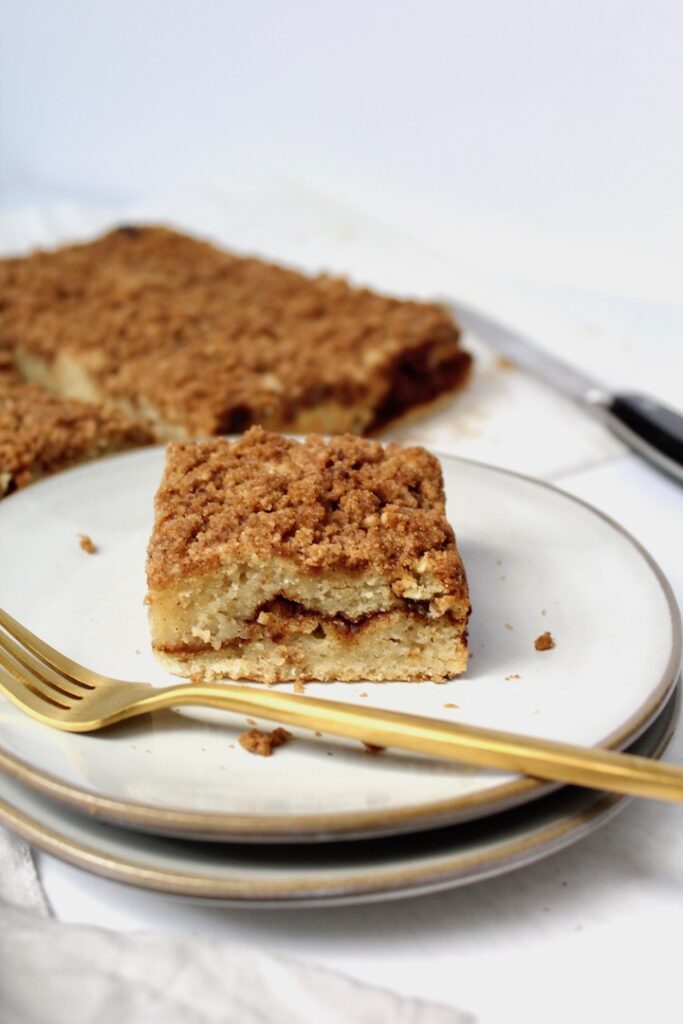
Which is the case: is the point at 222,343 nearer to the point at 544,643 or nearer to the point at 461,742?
the point at 544,643

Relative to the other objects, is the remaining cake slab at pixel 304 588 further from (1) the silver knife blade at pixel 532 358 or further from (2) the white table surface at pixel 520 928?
(1) the silver knife blade at pixel 532 358

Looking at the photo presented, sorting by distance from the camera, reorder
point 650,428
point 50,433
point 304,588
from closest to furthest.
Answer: point 304,588 < point 50,433 < point 650,428

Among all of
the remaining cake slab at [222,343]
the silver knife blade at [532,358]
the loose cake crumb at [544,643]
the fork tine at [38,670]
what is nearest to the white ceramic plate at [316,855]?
the fork tine at [38,670]

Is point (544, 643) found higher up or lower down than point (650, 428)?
higher up

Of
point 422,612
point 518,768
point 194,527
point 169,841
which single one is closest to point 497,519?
point 422,612

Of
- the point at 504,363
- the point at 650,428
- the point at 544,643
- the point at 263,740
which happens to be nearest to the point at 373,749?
the point at 263,740
